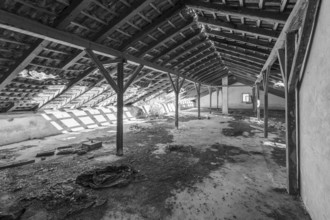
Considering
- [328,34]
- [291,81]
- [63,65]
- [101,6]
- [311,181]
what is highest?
[101,6]

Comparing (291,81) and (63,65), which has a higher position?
(63,65)

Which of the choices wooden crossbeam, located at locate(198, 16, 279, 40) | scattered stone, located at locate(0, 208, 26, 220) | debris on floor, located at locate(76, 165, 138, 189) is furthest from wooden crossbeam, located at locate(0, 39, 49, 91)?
wooden crossbeam, located at locate(198, 16, 279, 40)

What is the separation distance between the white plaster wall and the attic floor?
6.40 feet

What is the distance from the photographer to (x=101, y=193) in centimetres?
357

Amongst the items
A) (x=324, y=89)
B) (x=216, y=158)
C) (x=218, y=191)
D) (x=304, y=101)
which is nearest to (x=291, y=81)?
(x=304, y=101)

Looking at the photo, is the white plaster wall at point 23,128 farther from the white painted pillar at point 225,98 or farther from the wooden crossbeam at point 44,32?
the white painted pillar at point 225,98

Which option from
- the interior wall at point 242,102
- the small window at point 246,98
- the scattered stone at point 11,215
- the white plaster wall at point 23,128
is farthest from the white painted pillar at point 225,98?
the scattered stone at point 11,215

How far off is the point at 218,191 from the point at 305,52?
3.06 m

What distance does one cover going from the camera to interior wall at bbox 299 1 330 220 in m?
2.10

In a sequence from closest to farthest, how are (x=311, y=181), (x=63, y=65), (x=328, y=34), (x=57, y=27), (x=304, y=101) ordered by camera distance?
(x=328, y=34)
(x=311, y=181)
(x=304, y=101)
(x=57, y=27)
(x=63, y=65)

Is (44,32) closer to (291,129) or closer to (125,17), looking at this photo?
(125,17)

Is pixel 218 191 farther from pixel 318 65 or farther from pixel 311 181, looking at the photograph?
pixel 318 65

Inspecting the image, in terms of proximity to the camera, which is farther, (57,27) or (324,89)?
(57,27)

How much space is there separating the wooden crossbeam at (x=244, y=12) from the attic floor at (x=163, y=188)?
3.85m
